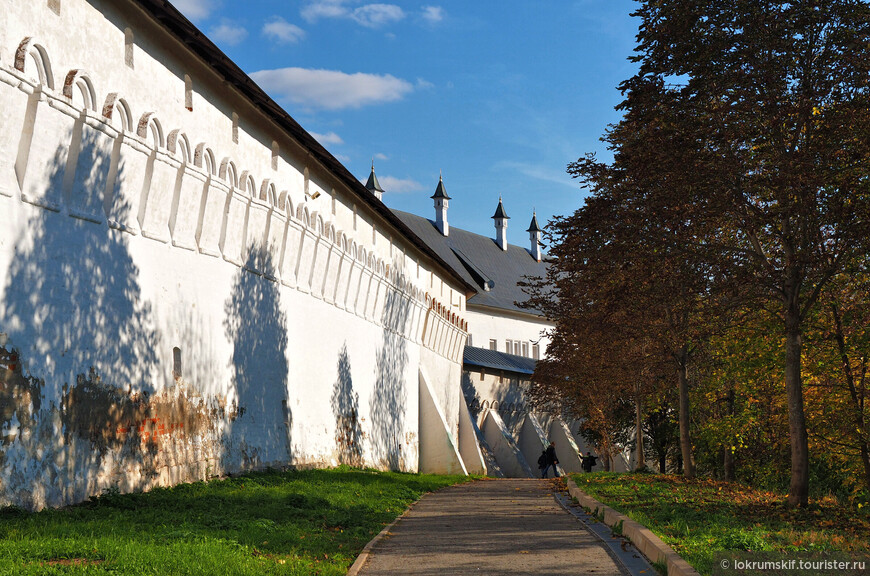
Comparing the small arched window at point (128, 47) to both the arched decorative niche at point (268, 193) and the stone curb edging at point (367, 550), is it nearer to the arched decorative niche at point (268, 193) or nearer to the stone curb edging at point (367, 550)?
the arched decorative niche at point (268, 193)

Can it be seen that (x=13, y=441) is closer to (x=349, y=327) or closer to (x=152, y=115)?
(x=152, y=115)

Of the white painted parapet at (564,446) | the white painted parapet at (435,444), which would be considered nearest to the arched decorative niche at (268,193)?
the white painted parapet at (435,444)

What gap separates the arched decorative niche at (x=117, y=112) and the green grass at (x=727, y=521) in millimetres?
9734

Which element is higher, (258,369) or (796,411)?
(258,369)

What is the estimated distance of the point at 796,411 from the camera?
14.3m

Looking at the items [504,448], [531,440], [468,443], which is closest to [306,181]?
[468,443]

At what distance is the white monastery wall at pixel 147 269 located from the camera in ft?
39.1

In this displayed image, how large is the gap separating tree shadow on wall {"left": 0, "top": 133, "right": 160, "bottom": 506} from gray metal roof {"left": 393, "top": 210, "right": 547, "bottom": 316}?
50.9m

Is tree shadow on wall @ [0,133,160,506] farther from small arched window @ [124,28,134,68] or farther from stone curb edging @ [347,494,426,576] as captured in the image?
stone curb edging @ [347,494,426,576]

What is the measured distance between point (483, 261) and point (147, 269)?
205 feet

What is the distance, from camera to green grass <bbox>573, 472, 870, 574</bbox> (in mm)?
9664

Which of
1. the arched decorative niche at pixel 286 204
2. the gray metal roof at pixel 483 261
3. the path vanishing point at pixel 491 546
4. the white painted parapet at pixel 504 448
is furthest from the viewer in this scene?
the gray metal roof at pixel 483 261

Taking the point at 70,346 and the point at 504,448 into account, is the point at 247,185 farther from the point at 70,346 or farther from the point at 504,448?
the point at 504,448

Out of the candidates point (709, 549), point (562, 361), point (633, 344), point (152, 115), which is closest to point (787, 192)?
point (709, 549)
